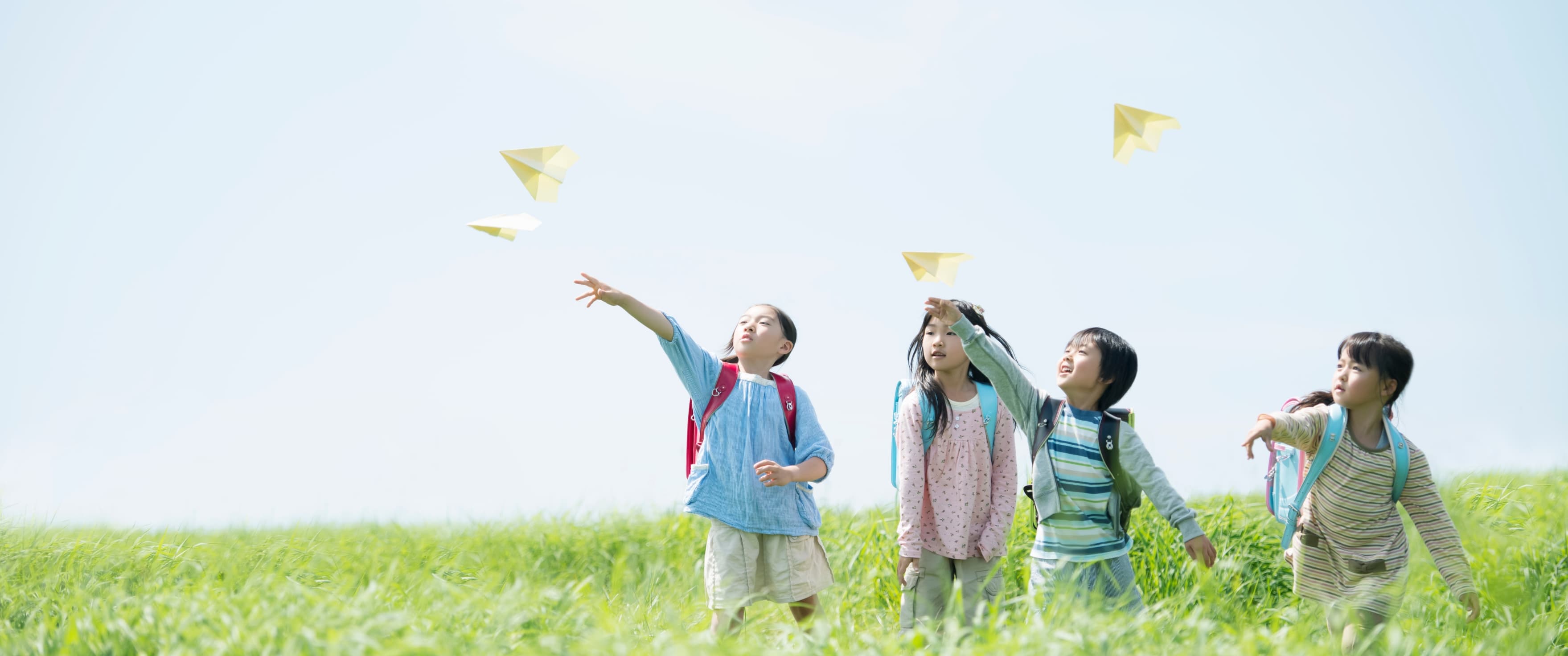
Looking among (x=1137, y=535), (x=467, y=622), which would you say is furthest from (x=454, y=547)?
(x=1137, y=535)

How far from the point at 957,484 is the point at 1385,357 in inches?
75.0

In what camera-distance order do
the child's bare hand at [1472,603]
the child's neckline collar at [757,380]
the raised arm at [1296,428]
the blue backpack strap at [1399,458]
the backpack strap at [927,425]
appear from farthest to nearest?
the child's neckline collar at [757,380] < the backpack strap at [927,425] < the blue backpack strap at [1399,458] < the child's bare hand at [1472,603] < the raised arm at [1296,428]

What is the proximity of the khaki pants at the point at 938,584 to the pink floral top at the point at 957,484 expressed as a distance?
0.17 ft

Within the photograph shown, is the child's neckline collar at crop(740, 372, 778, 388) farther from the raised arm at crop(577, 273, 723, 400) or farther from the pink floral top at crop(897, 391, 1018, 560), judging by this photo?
the pink floral top at crop(897, 391, 1018, 560)

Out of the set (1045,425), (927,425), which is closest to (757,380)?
(927,425)

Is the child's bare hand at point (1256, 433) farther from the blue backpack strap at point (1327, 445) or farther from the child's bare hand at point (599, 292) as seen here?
the child's bare hand at point (599, 292)

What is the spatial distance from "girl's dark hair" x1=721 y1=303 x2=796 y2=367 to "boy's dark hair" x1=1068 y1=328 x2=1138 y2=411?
4.41 feet

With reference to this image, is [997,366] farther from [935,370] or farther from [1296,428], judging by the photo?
[1296,428]

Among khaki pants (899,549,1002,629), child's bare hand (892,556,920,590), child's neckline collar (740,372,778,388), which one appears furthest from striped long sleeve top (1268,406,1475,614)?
child's neckline collar (740,372,778,388)

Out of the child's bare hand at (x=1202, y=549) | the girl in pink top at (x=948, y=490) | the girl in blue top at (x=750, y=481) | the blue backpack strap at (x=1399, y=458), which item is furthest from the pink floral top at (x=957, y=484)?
the blue backpack strap at (x=1399, y=458)

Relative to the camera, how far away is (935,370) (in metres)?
Answer: 4.73

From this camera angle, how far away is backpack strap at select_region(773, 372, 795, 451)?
4816 mm

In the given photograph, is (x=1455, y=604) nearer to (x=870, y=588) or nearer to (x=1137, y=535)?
(x=1137, y=535)

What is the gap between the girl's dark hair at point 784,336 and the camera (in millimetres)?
5031
